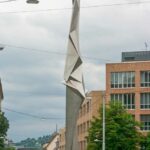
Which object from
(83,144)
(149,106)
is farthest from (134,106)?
(83,144)

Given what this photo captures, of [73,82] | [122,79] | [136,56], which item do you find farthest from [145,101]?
[73,82]

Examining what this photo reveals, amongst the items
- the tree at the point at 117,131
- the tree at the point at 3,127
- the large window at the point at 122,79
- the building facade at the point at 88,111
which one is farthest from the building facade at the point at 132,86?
the tree at the point at 117,131

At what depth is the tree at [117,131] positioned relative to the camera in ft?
234

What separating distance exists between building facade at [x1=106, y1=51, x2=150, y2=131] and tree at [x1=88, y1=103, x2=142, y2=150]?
28539 mm

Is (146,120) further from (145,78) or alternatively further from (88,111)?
(88,111)

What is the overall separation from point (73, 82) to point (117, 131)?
39040 mm

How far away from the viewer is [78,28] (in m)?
33.3

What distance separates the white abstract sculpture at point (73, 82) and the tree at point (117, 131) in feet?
124

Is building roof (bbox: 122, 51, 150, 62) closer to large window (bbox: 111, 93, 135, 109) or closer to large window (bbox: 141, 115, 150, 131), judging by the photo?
large window (bbox: 111, 93, 135, 109)

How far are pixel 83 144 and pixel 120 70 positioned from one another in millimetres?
23244

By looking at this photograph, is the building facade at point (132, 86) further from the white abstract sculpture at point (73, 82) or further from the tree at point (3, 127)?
the white abstract sculpture at point (73, 82)

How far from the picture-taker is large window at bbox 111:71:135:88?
10425cm

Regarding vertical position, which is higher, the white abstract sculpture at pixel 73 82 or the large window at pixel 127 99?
the large window at pixel 127 99

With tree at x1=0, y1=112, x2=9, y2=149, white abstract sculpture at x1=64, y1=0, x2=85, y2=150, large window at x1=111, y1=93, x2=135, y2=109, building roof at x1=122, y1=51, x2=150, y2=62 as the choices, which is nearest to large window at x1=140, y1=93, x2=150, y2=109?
large window at x1=111, y1=93, x2=135, y2=109
